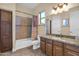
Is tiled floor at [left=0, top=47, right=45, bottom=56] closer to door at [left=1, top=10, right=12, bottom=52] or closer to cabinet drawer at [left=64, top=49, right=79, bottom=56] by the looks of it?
door at [left=1, top=10, right=12, bottom=52]

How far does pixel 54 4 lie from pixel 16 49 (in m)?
1.31

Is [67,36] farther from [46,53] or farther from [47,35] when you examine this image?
[46,53]

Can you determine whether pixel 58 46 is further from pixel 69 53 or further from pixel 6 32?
pixel 6 32

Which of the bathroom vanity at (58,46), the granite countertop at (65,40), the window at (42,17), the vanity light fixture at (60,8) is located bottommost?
the bathroom vanity at (58,46)

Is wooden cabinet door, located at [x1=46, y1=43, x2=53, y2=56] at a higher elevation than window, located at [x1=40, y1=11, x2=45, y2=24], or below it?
below

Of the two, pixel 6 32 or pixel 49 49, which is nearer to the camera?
pixel 6 32

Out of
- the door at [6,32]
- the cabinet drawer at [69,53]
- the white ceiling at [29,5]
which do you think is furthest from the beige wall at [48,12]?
the door at [6,32]

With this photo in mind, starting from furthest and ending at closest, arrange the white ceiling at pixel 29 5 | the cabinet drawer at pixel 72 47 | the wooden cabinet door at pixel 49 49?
the wooden cabinet door at pixel 49 49 → the white ceiling at pixel 29 5 → the cabinet drawer at pixel 72 47

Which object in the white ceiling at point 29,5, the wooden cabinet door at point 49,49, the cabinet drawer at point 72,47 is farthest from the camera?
the wooden cabinet door at point 49,49

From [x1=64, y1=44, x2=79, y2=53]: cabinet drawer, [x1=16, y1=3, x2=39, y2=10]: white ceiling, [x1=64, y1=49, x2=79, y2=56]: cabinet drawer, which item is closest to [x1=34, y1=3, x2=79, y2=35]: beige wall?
[x1=16, y1=3, x2=39, y2=10]: white ceiling

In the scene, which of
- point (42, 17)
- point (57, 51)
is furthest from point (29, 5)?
point (57, 51)

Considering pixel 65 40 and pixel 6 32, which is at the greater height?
pixel 6 32

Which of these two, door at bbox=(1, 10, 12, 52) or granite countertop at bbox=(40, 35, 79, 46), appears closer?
granite countertop at bbox=(40, 35, 79, 46)

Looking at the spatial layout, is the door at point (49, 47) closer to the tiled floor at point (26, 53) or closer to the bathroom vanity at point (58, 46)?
the bathroom vanity at point (58, 46)
